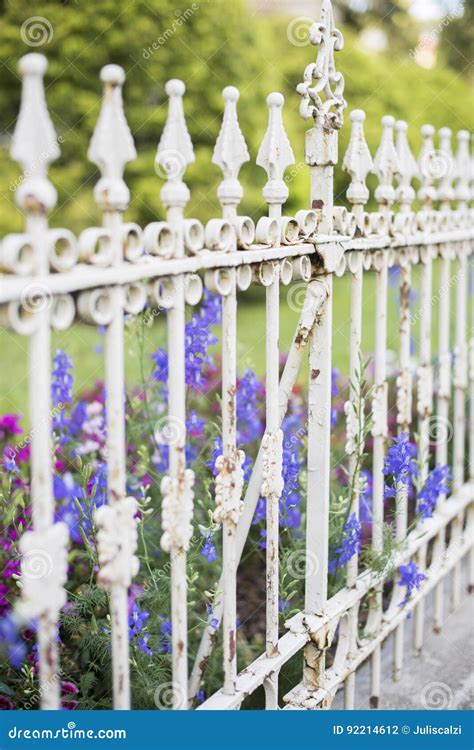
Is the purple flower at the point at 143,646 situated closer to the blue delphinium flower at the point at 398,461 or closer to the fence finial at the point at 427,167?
the blue delphinium flower at the point at 398,461

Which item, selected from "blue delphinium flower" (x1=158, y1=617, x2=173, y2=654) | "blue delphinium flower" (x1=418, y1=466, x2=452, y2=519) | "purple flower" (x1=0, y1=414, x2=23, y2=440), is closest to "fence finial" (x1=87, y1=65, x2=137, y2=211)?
"blue delphinium flower" (x1=158, y1=617, x2=173, y2=654)

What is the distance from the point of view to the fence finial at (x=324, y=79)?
2.10 meters

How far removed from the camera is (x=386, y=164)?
2520 millimetres

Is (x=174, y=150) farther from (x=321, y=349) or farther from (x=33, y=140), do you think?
(x=321, y=349)

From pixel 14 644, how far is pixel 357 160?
1550mm

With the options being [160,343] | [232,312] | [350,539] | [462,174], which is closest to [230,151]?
[232,312]

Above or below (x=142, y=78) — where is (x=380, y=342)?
below

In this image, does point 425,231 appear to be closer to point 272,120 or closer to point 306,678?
point 272,120

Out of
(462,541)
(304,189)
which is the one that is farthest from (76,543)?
(304,189)

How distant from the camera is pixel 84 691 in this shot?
2137mm

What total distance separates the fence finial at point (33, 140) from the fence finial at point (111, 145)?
0.40 ft

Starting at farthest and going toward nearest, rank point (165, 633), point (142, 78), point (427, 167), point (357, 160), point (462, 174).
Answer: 1. point (142, 78)
2. point (462, 174)
3. point (427, 167)
4. point (357, 160)
5. point (165, 633)

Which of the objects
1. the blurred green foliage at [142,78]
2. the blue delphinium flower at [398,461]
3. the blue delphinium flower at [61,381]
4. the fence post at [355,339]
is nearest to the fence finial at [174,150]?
the fence post at [355,339]

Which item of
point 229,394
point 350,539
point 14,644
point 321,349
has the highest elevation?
point 321,349
